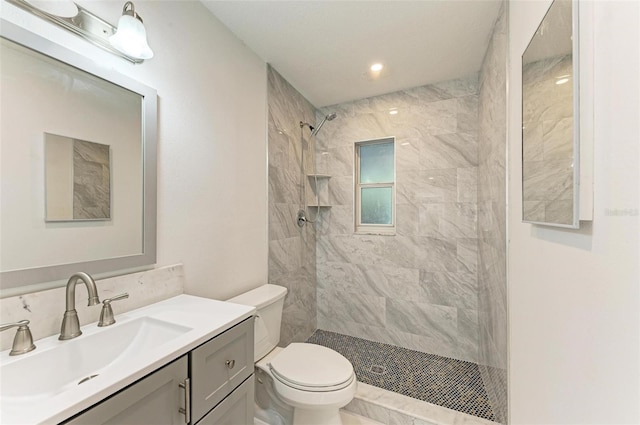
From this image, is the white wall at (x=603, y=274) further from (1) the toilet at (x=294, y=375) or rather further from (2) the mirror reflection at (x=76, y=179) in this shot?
(2) the mirror reflection at (x=76, y=179)

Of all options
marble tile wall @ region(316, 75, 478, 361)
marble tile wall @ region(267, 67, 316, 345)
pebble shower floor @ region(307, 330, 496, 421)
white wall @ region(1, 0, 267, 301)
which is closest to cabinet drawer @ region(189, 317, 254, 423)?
white wall @ region(1, 0, 267, 301)

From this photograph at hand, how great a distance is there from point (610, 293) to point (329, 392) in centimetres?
118

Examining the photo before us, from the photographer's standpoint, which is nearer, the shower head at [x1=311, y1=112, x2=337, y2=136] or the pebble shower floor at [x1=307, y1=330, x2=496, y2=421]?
the pebble shower floor at [x1=307, y1=330, x2=496, y2=421]

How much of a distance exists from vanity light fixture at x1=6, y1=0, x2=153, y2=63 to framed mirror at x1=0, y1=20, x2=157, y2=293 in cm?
10

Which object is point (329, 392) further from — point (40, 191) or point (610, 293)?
point (40, 191)

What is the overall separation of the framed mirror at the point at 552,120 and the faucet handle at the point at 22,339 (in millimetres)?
1544

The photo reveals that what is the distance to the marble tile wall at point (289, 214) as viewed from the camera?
2.04m

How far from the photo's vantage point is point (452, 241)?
7.10 ft

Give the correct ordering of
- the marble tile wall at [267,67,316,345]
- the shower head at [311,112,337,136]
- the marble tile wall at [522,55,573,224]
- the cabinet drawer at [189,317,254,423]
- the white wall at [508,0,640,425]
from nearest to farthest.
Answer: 1. the white wall at [508,0,640,425]
2. the marble tile wall at [522,55,573,224]
3. the cabinet drawer at [189,317,254,423]
4. the marble tile wall at [267,67,316,345]
5. the shower head at [311,112,337,136]

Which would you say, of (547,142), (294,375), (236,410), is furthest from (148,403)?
(547,142)

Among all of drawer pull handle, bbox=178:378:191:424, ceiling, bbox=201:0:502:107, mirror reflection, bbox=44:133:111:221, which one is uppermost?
ceiling, bbox=201:0:502:107

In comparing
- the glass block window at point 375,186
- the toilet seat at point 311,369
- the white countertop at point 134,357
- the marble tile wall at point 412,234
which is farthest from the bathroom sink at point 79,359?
the glass block window at point 375,186

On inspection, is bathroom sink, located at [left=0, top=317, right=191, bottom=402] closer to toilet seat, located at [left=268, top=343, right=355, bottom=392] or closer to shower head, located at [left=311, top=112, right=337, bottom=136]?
toilet seat, located at [left=268, top=343, right=355, bottom=392]

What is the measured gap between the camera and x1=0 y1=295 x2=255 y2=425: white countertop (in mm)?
509
